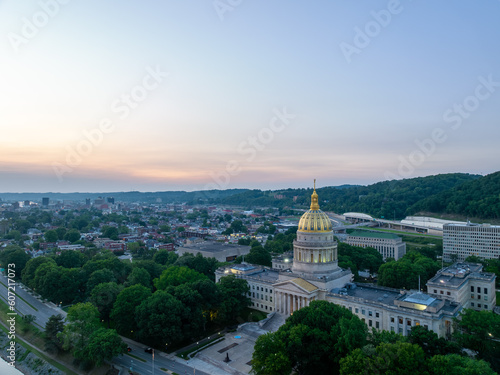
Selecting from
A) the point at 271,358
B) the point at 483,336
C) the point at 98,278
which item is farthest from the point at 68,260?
the point at 483,336

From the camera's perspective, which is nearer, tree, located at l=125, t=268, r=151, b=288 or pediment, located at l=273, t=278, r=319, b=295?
pediment, located at l=273, t=278, r=319, b=295

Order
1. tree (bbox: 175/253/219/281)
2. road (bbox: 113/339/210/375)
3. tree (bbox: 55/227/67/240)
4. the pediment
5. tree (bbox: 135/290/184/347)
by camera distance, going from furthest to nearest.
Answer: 1. tree (bbox: 55/227/67/240)
2. tree (bbox: 175/253/219/281)
3. the pediment
4. tree (bbox: 135/290/184/347)
5. road (bbox: 113/339/210/375)

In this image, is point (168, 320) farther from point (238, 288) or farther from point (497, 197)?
point (497, 197)

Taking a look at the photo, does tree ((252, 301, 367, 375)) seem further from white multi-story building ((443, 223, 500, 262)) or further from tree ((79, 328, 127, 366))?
white multi-story building ((443, 223, 500, 262))

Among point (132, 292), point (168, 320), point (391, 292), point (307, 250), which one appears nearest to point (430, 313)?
point (391, 292)

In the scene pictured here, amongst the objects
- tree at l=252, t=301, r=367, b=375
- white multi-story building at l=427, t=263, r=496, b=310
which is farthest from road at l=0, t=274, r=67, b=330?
white multi-story building at l=427, t=263, r=496, b=310

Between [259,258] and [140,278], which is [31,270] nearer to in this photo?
[140,278]
